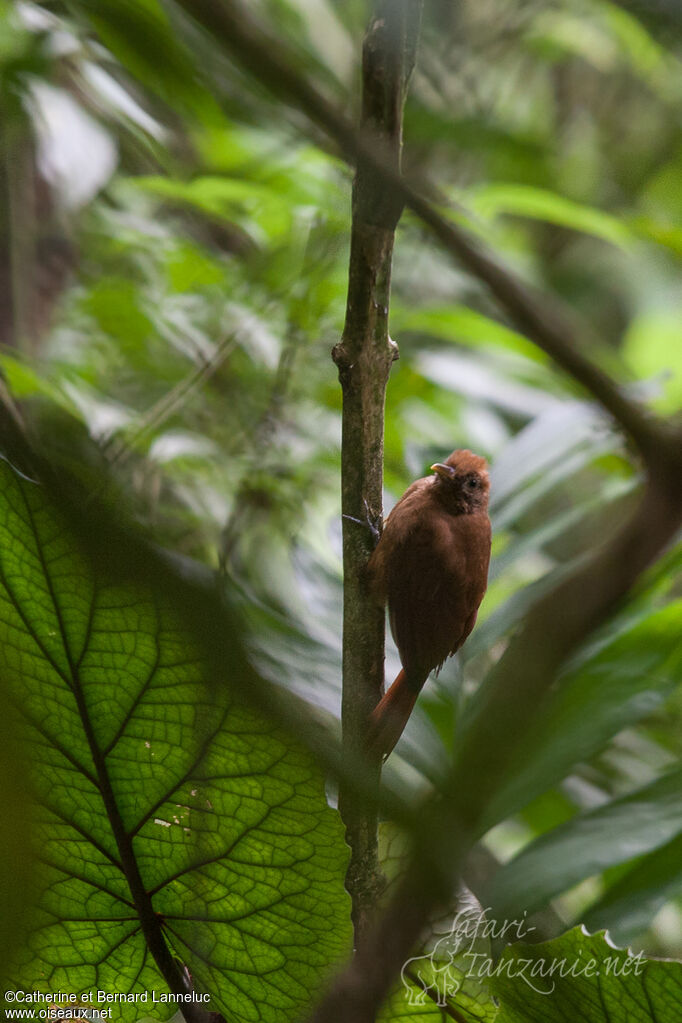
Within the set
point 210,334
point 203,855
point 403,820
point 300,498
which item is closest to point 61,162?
point 210,334

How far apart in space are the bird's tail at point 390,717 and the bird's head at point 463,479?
428 mm

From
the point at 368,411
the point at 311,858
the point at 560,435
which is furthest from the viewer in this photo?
the point at 560,435

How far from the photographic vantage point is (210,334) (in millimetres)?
2184

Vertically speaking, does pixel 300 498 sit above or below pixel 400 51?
above

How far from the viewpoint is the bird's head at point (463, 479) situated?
168 cm

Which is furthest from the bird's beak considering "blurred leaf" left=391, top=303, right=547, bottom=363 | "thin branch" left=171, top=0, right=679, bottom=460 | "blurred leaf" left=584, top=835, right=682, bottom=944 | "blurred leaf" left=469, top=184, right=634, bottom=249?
"thin branch" left=171, top=0, right=679, bottom=460

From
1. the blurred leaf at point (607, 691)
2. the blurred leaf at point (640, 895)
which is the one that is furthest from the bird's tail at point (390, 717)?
the blurred leaf at point (640, 895)

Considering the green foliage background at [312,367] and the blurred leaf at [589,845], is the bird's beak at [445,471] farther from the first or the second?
the blurred leaf at [589,845]

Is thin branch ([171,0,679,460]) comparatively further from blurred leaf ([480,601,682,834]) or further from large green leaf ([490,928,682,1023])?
blurred leaf ([480,601,682,834])

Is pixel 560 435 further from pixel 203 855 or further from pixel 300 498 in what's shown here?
pixel 203 855

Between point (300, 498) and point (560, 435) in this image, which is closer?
point (560, 435)

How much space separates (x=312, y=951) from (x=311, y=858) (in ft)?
0.33

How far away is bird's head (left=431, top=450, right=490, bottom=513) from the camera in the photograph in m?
1.68

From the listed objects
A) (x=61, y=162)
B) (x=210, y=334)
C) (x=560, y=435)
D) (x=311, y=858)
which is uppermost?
(x=210, y=334)
